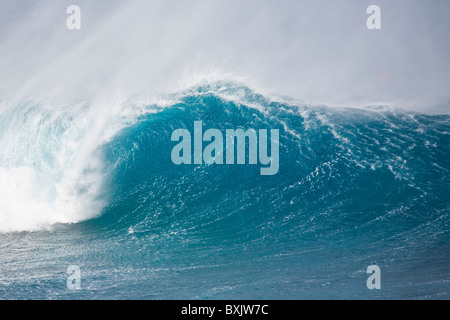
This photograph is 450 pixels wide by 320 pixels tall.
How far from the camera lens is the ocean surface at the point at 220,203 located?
592 centimetres

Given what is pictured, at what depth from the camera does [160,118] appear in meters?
11.2

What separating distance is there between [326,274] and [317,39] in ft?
41.1

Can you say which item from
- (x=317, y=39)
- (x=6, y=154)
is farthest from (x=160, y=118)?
(x=317, y=39)

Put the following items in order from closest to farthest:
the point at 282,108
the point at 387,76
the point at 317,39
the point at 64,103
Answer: the point at 282,108 → the point at 64,103 → the point at 387,76 → the point at 317,39

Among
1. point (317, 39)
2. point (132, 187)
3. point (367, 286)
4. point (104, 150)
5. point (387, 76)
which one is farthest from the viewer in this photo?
point (317, 39)

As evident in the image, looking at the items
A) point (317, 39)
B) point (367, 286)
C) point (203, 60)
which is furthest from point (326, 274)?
point (317, 39)

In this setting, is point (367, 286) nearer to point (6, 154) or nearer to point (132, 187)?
point (132, 187)

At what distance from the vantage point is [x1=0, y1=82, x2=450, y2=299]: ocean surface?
592 centimetres

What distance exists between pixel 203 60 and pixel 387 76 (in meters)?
Result: 7.23

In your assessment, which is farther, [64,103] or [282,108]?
[64,103]

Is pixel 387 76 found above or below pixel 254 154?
above

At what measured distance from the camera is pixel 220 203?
8.98 metres
